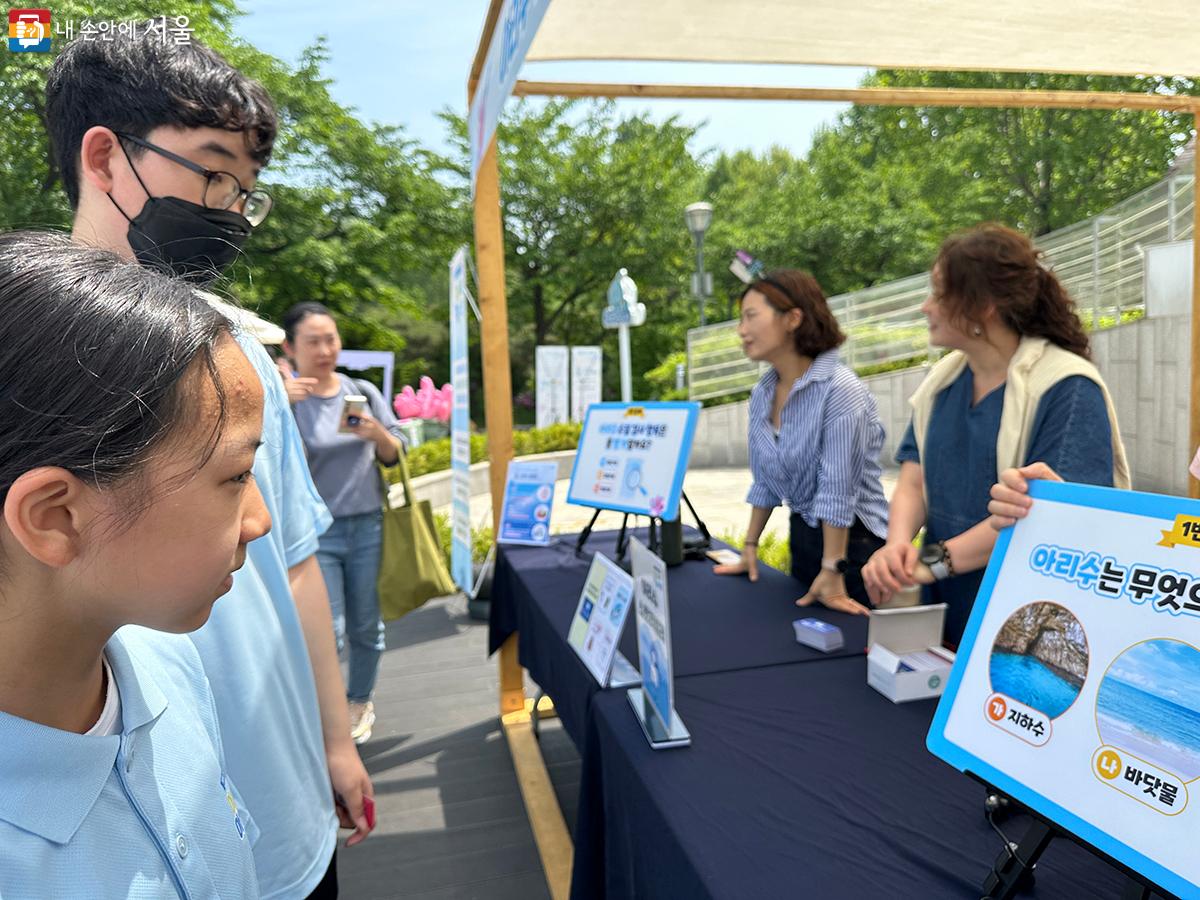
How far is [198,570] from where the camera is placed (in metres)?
0.62

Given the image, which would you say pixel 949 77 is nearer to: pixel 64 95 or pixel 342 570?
pixel 342 570

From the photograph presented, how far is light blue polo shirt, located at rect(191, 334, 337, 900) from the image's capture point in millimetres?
1002

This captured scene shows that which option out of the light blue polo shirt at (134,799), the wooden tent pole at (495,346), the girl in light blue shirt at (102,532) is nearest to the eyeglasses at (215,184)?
the girl in light blue shirt at (102,532)

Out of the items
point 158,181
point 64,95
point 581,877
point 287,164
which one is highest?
point 287,164

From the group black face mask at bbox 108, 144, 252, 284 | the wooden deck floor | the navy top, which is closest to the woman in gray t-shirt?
the wooden deck floor

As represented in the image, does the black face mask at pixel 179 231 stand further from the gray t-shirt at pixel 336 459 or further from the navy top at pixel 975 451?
the gray t-shirt at pixel 336 459

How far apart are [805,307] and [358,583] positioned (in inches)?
83.7

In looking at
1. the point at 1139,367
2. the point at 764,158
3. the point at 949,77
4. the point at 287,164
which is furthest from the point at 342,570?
the point at 764,158

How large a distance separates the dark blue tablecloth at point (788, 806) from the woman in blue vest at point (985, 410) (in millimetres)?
315

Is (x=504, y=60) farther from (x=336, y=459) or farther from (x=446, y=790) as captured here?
(x=446, y=790)

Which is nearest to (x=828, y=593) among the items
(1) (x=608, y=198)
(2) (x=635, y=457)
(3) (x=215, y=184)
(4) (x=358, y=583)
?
(2) (x=635, y=457)

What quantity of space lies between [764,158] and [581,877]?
43493 mm

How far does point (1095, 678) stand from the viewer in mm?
833

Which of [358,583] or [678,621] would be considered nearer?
[678,621]
